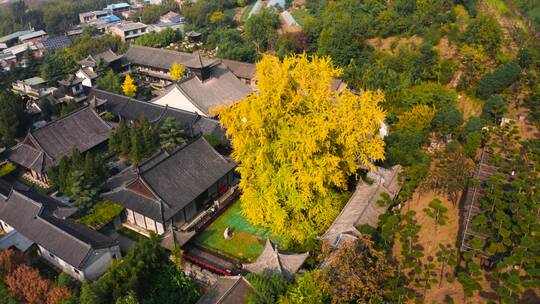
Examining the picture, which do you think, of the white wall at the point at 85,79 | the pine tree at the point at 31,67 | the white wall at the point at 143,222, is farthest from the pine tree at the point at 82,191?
the pine tree at the point at 31,67

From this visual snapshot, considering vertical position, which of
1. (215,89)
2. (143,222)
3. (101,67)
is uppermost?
(143,222)

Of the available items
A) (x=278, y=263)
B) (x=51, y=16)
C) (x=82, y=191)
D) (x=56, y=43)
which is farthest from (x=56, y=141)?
(x=51, y=16)

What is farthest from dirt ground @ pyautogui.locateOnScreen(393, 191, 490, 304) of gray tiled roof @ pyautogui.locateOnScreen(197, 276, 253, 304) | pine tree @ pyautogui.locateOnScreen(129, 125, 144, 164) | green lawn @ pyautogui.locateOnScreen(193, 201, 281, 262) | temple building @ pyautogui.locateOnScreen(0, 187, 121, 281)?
pine tree @ pyautogui.locateOnScreen(129, 125, 144, 164)

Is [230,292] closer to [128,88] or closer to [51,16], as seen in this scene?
[128,88]

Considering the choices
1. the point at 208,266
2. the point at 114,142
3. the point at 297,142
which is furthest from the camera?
the point at 114,142

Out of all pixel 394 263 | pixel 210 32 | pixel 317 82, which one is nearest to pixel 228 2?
pixel 210 32

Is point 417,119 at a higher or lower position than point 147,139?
lower

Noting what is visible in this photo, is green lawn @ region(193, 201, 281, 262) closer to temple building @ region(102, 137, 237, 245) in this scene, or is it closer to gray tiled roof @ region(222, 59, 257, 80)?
temple building @ region(102, 137, 237, 245)
